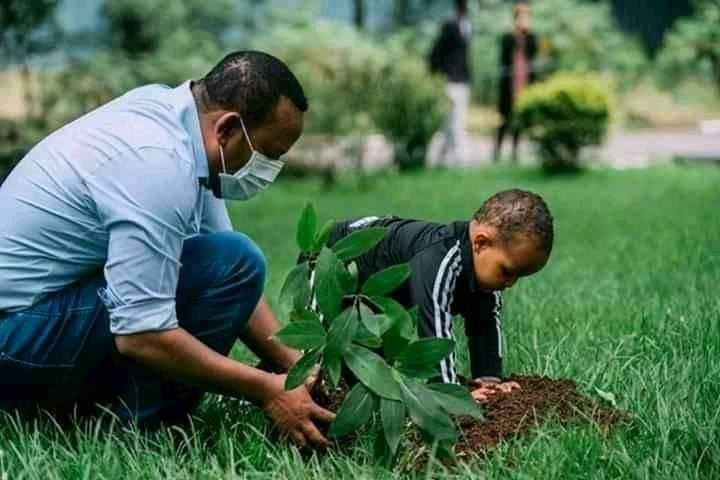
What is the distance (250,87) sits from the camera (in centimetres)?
323

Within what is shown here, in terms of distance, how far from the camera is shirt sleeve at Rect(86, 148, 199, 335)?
3074 mm

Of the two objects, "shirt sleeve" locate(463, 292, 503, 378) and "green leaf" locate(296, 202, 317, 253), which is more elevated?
"green leaf" locate(296, 202, 317, 253)

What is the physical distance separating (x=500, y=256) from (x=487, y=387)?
0.37 metres

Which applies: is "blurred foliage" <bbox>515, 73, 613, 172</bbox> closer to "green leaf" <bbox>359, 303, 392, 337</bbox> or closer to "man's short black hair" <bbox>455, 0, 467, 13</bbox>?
"man's short black hair" <bbox>455, 0, 467, 13</bbox>

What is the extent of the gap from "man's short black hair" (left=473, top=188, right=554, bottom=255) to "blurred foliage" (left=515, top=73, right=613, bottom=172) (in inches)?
363

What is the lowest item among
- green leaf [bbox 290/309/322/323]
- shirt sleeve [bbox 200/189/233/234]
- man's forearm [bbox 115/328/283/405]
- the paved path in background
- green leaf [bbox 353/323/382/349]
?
the paved path in background

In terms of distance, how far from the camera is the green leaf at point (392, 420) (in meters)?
3.04

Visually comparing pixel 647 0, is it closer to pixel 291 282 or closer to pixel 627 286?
pixel 627 286

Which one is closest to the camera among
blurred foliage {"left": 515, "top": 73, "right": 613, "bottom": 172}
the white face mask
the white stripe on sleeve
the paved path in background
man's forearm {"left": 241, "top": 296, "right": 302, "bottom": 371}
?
the white face mask

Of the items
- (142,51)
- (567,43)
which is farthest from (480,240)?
(567,43)

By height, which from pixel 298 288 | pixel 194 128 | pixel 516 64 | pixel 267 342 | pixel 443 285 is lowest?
pixel 516 64

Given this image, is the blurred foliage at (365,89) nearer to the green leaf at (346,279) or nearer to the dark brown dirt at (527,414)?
the dark brown dirt at (527,414)

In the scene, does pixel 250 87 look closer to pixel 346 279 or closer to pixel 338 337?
pixel 346 279

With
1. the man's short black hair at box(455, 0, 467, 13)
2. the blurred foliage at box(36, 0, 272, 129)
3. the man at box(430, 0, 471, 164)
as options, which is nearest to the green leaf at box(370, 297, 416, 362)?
the blurred foliage at box(36, 0, 272, 129)
